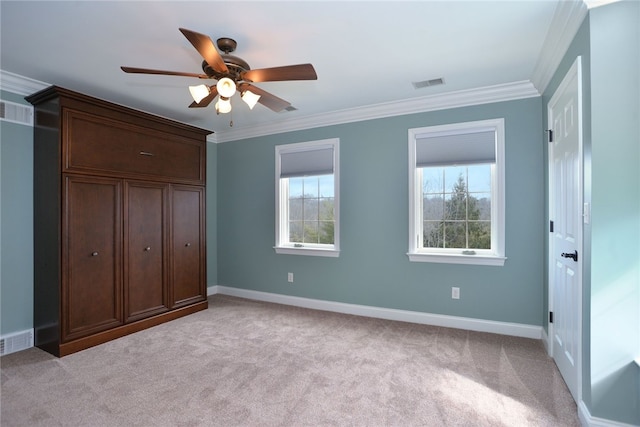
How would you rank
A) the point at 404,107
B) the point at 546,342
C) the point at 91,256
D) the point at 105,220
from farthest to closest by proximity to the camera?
the point at 404,107 → the point at 105,220 → the point at 91,256 → the point at 546,342

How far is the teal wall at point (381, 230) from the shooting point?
3223 mm

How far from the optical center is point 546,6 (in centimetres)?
200

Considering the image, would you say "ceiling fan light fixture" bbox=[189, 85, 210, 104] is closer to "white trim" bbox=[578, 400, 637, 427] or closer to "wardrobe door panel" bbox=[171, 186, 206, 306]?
"wardrobe door panel" bbox=[171, 186, 206, 306]

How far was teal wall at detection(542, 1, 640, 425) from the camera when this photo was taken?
69.5 inches

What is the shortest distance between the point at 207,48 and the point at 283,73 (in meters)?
0.50

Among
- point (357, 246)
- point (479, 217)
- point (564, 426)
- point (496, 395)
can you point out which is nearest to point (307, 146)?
point (357, 246)

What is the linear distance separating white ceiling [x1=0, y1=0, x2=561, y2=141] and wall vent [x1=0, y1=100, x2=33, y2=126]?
0.33 m

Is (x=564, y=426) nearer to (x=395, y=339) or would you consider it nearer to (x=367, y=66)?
(x=395, y=339)

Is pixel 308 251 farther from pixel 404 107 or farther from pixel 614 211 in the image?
pixel 614 211

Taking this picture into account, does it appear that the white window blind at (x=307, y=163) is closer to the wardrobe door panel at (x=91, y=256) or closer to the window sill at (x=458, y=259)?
the window sill at (x=458, y=259)

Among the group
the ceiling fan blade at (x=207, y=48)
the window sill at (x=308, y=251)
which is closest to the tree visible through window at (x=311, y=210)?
the window sill at (x=308, y=251)

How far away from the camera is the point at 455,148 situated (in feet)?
11.6

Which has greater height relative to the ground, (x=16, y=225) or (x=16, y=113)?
(x=16, y=113)

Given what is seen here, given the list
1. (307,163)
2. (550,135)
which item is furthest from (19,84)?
(550,135)
